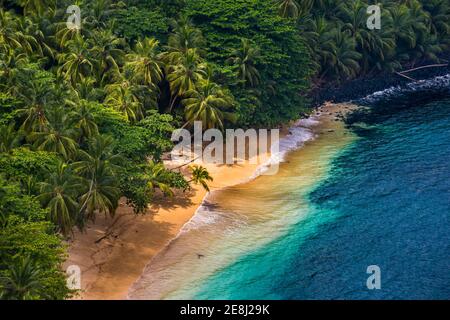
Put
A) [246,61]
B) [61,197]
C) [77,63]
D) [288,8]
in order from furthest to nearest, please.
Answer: [288,8]
[246,61]
[77,63]
[61,197]

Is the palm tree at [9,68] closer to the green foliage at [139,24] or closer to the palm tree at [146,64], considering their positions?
the palm tree at [146,64]

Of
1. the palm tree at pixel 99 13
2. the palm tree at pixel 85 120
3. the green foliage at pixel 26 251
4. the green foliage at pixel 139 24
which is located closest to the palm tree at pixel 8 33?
the palm tree at pixel 99 13

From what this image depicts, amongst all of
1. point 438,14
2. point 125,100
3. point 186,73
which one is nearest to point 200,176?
point 125,100

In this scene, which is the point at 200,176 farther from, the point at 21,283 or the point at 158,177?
the point at 21,283

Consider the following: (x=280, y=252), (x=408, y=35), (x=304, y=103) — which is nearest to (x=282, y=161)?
(x=304, y=103)

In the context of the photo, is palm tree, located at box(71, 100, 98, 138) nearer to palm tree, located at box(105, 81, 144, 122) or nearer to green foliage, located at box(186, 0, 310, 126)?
palm tree, located at box(105, 81, 144, 122)

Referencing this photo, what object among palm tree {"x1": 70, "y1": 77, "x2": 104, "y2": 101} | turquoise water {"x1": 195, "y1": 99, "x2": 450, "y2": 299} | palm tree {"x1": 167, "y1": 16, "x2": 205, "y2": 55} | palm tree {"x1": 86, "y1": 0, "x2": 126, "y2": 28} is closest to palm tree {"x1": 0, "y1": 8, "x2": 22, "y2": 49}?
palm tree {"x1": 86, "y1": 0, "x2": 126, "y2": 28}
